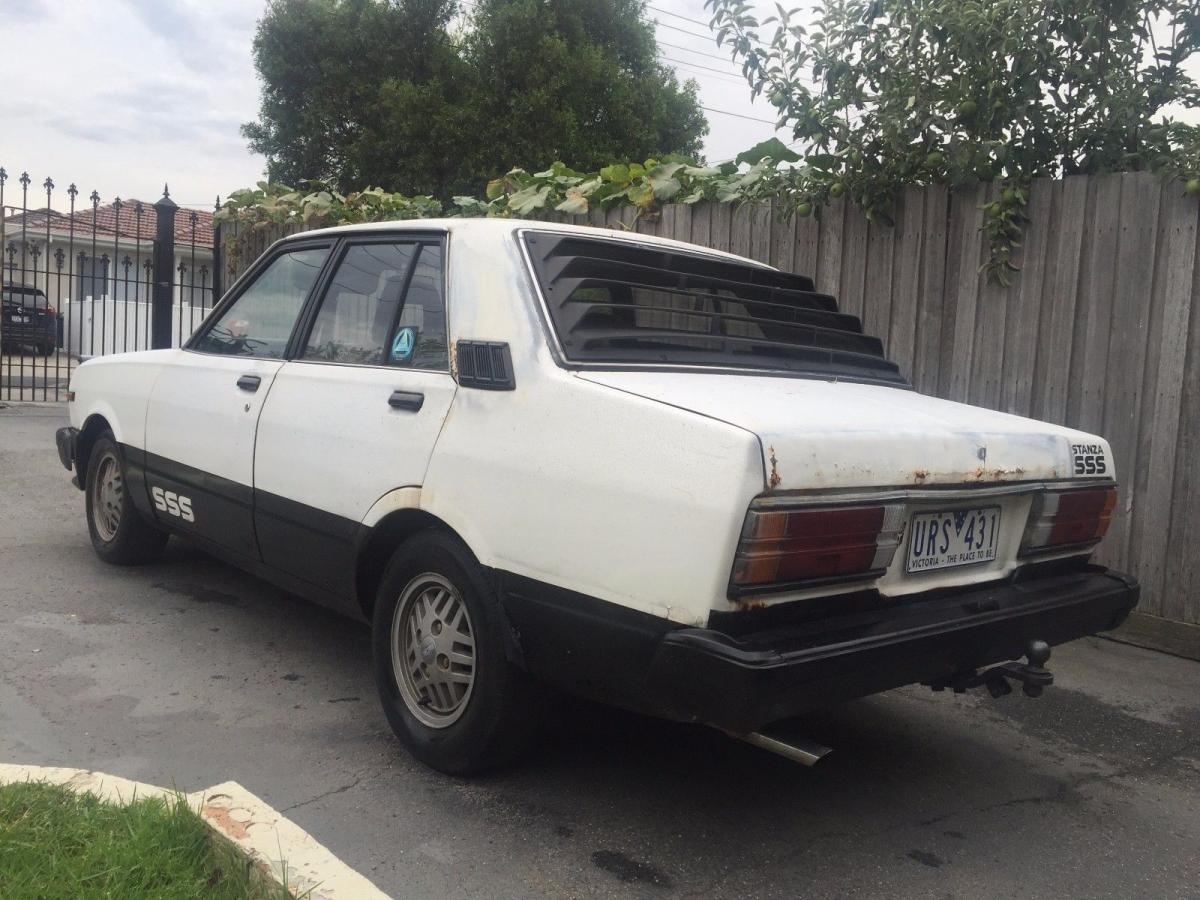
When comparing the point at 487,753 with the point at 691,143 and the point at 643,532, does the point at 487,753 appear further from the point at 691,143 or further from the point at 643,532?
the point at 691,143

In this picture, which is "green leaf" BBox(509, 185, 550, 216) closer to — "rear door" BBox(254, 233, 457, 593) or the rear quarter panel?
"rear door" BBox(254, 233, 457, 593)

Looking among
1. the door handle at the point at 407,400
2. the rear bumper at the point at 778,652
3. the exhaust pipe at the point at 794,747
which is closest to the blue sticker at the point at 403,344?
the door handle at the point at 407,400

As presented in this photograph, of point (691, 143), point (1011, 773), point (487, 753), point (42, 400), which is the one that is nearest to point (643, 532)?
point (487, 753)

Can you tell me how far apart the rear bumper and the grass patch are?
89 cm

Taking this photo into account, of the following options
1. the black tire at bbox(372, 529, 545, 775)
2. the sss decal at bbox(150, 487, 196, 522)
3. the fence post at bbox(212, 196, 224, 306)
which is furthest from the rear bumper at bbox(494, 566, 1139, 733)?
the fence post at bbox(212, 196, 224, 306)

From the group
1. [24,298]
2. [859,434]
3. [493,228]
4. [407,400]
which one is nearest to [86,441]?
[407,400]

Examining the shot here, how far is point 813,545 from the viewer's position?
8.55ft

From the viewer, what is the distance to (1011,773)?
3.62 meters

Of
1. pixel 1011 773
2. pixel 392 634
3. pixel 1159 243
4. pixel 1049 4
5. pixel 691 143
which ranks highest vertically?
pixel 691 143

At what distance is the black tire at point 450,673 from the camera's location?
3.04 m

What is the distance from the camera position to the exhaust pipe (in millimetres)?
2629

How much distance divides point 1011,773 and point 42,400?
1236cm

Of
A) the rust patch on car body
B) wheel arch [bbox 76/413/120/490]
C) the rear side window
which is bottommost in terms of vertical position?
wheel arch [bbox 76/413/120/490]

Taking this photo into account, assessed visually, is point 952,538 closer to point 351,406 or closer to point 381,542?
point 381,542
